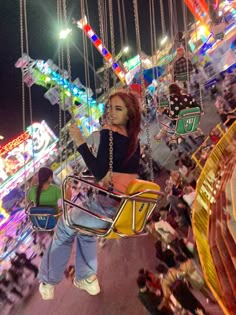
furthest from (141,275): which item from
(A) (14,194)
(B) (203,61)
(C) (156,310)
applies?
(B) (203,61)

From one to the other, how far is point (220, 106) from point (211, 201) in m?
3.51

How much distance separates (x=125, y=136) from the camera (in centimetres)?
221

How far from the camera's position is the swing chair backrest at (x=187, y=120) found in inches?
156

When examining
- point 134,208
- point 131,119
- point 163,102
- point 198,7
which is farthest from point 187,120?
point 198,7

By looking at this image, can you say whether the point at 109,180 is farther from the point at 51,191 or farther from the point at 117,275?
the point at 117,275

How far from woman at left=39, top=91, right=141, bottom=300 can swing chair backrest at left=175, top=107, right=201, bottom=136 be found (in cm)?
175

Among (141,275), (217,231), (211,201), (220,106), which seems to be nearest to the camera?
(141,275)

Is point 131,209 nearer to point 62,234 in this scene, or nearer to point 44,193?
point 62,234

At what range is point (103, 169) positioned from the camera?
211 centimetres

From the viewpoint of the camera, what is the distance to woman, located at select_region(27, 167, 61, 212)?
2799 mm

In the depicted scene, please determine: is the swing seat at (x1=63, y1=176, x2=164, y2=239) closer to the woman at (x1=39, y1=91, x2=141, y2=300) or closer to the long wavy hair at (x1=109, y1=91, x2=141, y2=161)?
the woman at (x1=39, y1=91, x2=141, y2=300)

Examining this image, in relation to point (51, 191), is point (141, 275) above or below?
below

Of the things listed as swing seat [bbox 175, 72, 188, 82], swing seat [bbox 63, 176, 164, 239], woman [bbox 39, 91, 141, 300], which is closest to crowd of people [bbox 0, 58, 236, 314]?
woman [bbox 39, 91, 141, 300]

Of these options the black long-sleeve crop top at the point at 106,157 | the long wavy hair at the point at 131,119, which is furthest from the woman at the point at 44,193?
the long wavy hair at the point at 131,119
